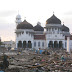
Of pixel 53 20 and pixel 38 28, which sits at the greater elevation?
pixel 53 20

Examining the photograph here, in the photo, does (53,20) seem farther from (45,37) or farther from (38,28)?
(38,28)

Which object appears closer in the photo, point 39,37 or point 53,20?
point 39,37

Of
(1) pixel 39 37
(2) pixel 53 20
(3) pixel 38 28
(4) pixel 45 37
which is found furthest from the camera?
(3) pixel 38 28

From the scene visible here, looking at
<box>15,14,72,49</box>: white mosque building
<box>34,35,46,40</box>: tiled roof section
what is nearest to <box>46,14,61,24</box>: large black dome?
<box>15,14,72,49</box>: white mosque building

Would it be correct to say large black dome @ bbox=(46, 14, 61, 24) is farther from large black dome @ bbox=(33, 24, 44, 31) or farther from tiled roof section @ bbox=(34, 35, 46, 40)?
large black dome @ bbox=(33, 24, 44, 31)

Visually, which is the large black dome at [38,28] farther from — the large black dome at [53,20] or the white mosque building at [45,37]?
the large black dome at [53,20]

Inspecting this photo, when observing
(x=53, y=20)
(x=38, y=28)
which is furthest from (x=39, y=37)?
(x=38, y=28)

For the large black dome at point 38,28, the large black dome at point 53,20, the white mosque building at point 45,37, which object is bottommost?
the white mosque building at point 45,37

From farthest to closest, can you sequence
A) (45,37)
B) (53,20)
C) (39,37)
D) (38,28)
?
1. (38,28)
2. (53,20)
3. (39,37)
4. (45,37)

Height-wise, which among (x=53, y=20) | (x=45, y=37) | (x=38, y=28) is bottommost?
(x=45, y=37)

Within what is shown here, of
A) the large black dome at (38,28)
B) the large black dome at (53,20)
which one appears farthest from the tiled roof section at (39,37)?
the large black dome at (38,28)

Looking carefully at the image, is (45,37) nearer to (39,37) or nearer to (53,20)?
(39,37)

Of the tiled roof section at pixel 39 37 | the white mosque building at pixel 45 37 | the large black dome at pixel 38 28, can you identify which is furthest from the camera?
the large black dome at pixel 38 28

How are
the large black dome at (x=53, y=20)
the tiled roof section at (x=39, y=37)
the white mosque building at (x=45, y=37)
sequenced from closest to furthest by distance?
the white mosque building at (x=45, y=37) < the tiled roof section at (x=39, y=37) < the large black dome at (x=53, y=20)
